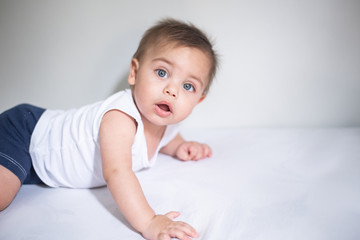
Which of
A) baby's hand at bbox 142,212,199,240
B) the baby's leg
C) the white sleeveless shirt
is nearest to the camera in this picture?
baby's hand at bbox 142,212,199,240

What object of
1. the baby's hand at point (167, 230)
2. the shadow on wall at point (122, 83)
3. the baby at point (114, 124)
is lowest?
the baby's hand at point (167, 230)

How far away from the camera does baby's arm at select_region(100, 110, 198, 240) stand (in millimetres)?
652

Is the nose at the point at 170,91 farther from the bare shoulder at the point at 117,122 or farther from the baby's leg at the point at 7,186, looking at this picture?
the baby's leg at the point at 7,186

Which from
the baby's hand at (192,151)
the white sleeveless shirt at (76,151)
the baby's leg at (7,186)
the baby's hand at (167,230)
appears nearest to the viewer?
the baby's hand at (167,230)

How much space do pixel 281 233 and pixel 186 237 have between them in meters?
0.22

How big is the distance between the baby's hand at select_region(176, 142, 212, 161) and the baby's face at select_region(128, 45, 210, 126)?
239mm

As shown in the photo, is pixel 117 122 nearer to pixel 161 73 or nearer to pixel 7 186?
pixel 161 73

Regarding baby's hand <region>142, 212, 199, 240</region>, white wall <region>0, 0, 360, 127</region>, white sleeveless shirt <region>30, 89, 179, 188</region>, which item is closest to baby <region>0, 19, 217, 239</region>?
white sleeveless shirt <region>30, 89, 179, 188</region>

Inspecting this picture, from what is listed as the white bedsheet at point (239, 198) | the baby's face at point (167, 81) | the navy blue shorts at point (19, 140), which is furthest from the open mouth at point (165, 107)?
the navy blue shorts at point (19, 140)

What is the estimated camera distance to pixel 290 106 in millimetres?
1291

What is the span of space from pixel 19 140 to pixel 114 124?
1.12 feet

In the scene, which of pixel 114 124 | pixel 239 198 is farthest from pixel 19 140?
pixel 239 198

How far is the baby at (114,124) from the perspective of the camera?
0.81 meters

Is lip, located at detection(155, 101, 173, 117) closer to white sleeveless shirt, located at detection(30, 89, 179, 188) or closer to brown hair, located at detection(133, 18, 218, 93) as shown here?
white sleeveless shirt, located at detection(30, 89, 179, 188)
